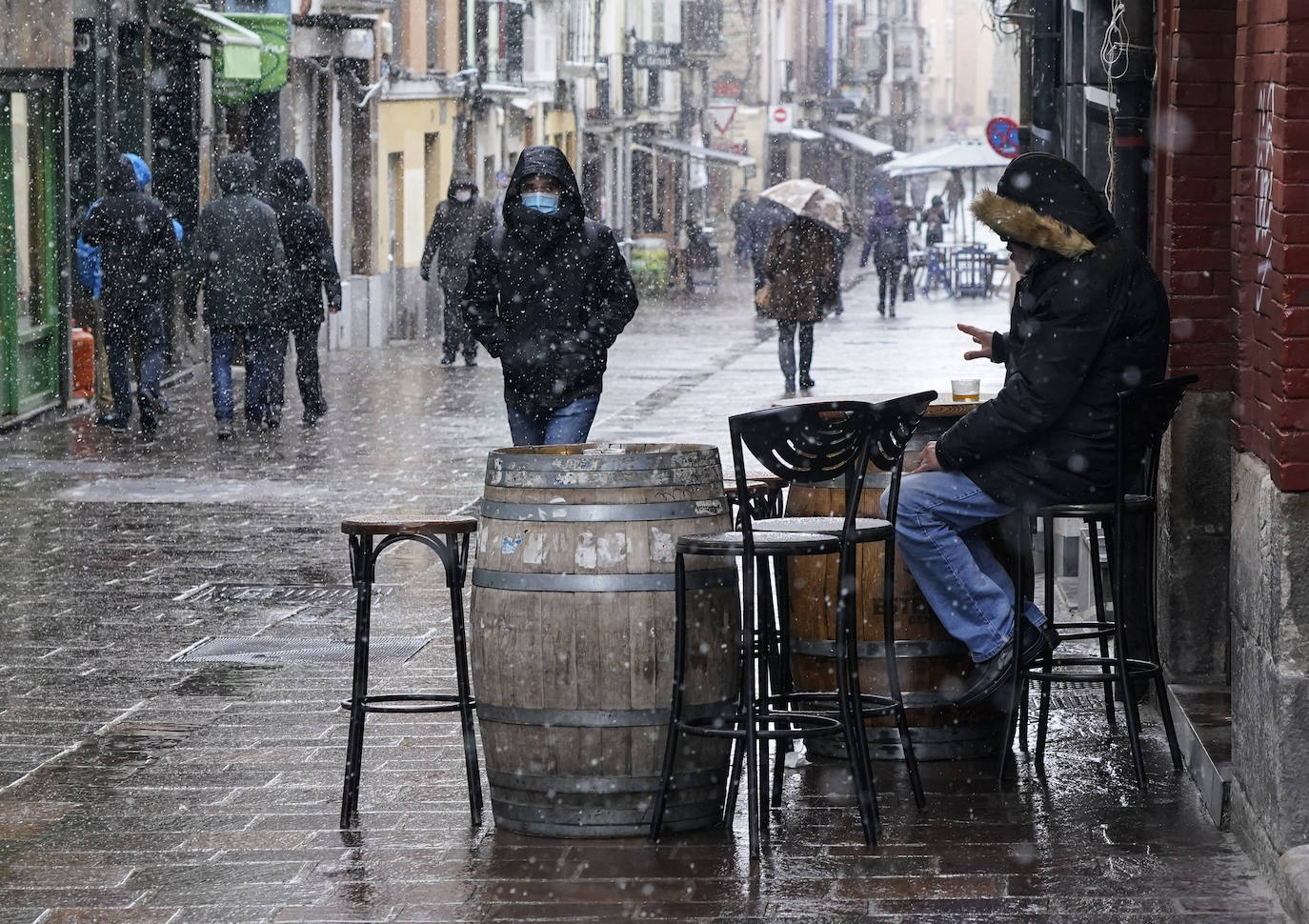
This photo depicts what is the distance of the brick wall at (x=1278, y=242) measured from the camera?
5.19 meters

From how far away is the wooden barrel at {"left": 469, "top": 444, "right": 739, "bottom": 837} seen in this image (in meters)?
5.75

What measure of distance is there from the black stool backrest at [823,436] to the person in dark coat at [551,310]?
2.57m

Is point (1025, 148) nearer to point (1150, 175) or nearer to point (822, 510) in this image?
point (1150, 175)

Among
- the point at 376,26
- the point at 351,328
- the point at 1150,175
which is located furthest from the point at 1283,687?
the point at 376,26

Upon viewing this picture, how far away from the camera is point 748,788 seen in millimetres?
5887

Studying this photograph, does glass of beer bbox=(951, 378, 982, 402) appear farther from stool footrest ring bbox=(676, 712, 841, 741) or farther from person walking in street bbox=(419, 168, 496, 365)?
person walking in street bbox=(419, 168, 496, 365)

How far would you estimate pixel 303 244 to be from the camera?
16703mm

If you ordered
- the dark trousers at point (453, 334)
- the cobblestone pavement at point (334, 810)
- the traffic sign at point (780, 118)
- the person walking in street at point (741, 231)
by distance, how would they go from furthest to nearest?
the traffic sign at point (780, 118)
the person walking in street at point (741, 231)
the dark trousers at point (453, 334)
the cobblestone pavement at point (334, 810)

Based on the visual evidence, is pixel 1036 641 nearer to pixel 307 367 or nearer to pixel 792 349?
pixel 307 367

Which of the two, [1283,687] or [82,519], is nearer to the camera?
[1283,687]

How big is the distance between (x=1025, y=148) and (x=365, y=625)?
9.78 meters

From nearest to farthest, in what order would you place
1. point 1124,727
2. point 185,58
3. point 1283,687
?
point 1283,687 → point 1124,727 → point 185,58

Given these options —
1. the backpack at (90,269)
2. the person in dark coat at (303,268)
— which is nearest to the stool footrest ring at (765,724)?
the person in dark coat at (303,268)

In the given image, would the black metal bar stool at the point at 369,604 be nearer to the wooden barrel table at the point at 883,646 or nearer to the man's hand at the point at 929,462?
the wooden barrel table at the point at 883,646
